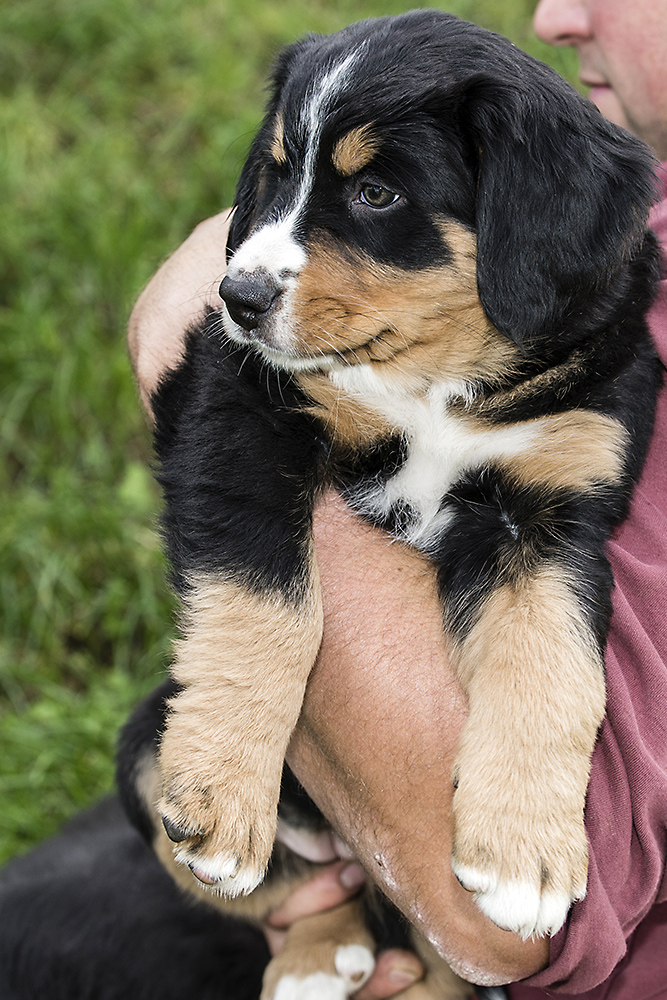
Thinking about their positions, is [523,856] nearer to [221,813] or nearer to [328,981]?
[221,813]

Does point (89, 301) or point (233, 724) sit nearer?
point (233, 724)

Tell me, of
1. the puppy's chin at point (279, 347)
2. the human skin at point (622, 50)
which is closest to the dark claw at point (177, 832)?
the puppy's chin at point (279, 347)

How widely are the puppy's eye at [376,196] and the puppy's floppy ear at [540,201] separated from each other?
165 mm

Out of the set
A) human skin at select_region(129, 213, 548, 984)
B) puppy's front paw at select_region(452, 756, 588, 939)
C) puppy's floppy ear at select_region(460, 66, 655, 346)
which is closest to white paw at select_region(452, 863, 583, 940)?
puppy's front paw at select_region(452, 756, 588, 939)

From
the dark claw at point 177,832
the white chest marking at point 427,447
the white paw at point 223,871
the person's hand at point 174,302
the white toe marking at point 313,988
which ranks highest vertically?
the person's hand at point 174,302

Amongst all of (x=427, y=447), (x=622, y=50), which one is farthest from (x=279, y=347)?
(x=622, y=50)

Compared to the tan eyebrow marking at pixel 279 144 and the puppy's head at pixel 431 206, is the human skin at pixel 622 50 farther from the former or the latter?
the tan eyebrow marking at pixel 279 144

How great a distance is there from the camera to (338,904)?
240 cm

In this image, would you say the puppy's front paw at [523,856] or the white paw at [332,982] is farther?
the white paw at [332,982]

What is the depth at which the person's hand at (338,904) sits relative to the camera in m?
2.27

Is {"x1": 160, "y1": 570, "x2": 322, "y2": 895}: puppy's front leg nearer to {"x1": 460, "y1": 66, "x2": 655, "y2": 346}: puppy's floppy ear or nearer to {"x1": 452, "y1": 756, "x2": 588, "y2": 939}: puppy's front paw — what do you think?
{"x1": 452, "y1": 756, "x2": 588, "y2": 939}: puppy's front paw

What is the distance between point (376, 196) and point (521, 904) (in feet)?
4.22

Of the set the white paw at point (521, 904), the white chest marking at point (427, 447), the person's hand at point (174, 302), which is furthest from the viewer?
the person's hand at point (174, 302)

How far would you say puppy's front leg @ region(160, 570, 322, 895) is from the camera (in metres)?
1.80
